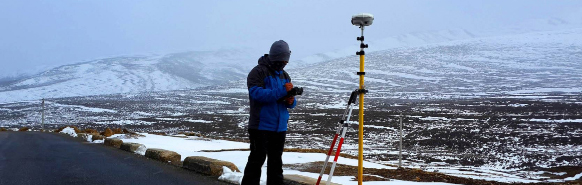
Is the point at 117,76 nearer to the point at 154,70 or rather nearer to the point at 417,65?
the point at 154,70

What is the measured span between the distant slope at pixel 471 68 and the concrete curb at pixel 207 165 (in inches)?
3368

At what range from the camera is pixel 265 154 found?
4.41m

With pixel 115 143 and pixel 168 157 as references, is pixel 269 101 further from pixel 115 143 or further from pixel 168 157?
pixel 115 143

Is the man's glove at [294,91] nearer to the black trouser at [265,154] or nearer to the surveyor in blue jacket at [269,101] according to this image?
the surveyor in blue jacket at [269,101]

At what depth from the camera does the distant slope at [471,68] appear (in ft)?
313

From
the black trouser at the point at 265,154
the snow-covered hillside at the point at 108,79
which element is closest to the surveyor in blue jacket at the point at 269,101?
the black trouser at the point at 265,154

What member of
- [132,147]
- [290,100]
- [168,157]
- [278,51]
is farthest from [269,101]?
[132,147]

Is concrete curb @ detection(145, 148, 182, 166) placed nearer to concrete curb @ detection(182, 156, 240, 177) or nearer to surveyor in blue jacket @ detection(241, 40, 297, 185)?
concrete curb @ detection(182, 156, 240, 177)

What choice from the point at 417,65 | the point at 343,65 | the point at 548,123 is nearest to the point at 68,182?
the point at 548,123

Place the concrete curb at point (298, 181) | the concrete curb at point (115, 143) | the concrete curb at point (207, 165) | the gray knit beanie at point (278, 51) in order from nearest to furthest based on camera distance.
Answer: the gray knit beanie at point (278, 51) → the concrete curb at point (298, 181) → the concrete curb at point (207, 165) → the concrete curb at point (115, 143)

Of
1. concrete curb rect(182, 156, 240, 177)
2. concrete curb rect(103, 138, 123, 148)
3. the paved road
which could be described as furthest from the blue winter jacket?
concrete curb rect(103, 138, 123, 148)

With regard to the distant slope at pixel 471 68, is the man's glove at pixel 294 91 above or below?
below

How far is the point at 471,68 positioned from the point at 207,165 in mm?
122442

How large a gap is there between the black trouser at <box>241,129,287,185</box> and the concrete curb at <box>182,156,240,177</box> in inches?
69.0
